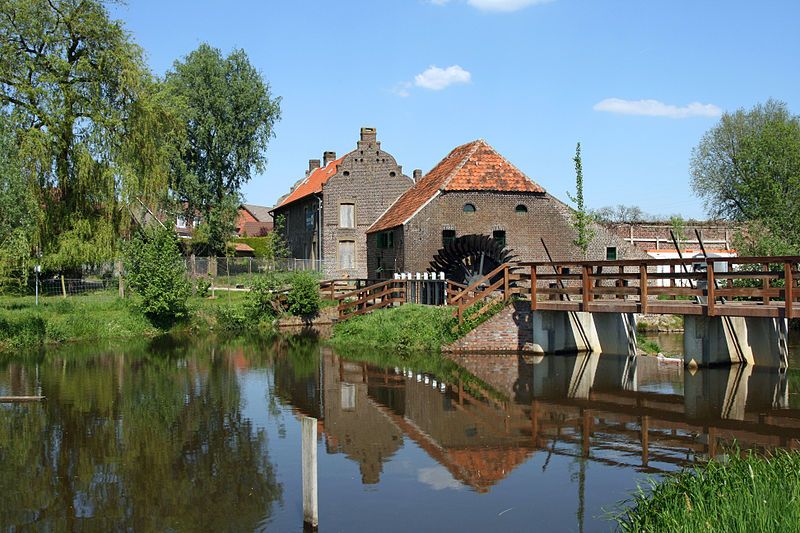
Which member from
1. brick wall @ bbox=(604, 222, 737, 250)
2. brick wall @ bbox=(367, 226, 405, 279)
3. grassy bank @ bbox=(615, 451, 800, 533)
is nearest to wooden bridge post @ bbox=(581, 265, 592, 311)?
grassy bank @ bbox=(615, 451, 800, 533)

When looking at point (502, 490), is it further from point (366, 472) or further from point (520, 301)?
point (520, 301)

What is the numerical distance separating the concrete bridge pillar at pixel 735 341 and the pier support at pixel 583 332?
2.86 meters

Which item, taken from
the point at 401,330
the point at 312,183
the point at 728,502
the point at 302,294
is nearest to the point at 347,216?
the point at 312,183

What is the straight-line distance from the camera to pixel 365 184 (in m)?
39.5

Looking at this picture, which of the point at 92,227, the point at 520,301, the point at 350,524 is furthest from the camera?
the point at 92,227

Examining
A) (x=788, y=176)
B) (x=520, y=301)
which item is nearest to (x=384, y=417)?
(x=520, y=301)

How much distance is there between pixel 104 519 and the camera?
855cm

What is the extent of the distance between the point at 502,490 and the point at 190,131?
40170mm

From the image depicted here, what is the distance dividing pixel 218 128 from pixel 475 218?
21.3m

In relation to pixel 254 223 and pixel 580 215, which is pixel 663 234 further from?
pixel 254 223

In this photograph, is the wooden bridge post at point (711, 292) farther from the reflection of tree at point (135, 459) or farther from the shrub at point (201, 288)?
the shrub at point (201, 288)

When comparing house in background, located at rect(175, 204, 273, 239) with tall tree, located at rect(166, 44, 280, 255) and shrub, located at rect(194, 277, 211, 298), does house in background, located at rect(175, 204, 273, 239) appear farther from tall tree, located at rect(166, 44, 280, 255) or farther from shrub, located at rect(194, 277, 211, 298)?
shrub, located at rect(194, 277, 211, 298)

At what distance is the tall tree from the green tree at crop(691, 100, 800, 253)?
95.0ft

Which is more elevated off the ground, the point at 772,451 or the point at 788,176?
the point at 788,176
